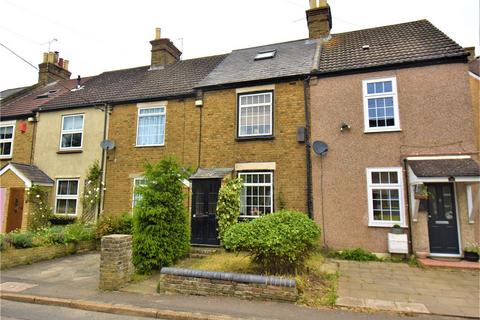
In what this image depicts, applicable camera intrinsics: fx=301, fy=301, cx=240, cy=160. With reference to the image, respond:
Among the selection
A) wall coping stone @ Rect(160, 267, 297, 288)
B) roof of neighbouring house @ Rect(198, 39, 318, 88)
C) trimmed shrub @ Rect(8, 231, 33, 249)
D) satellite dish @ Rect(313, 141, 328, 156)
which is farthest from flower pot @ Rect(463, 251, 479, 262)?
trimmed shrub @ Rect(8, 231, 33, 249)

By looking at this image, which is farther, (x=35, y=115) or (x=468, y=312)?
(x=35, y=115)

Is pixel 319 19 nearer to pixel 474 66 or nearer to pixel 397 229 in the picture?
pixel 474 66

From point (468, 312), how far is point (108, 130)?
14.0 metres

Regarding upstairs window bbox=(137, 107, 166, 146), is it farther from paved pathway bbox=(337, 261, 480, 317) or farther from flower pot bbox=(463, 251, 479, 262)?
flower pot bbox=(463, 251, 479, 262)

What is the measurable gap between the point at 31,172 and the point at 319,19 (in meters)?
15.4

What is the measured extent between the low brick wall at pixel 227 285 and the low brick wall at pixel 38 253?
18.7 feet

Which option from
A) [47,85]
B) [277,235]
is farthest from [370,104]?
[47,85]

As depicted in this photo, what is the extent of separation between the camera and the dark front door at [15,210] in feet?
44.9

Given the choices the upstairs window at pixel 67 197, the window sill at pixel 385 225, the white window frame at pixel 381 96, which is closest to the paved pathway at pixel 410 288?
the window sill at pixel 385 225

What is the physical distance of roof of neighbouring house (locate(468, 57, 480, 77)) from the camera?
33.0ft

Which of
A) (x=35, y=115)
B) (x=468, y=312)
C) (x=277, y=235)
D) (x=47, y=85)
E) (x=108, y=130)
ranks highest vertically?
(x=47, y=85)

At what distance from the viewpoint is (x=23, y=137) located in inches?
623

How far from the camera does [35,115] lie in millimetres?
15789

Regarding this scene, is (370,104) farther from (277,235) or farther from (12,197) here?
(12,197)
